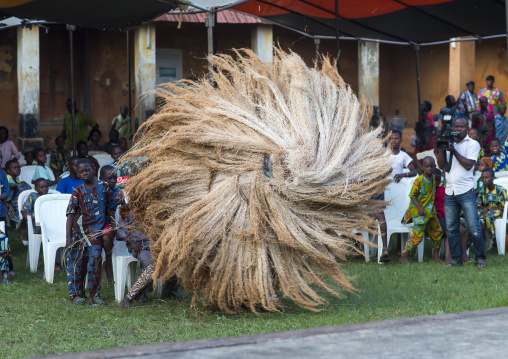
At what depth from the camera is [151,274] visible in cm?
624

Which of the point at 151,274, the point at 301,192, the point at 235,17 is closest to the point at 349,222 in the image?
the point at 301,192

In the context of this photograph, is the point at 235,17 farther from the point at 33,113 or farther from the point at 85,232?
the point at 85,232

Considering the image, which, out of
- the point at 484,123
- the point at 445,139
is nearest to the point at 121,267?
the point at 445,139

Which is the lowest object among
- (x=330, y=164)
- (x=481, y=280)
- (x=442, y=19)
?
(x=481, y=280)

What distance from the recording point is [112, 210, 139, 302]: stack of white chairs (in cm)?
669

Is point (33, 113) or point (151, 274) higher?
point (33, 113)

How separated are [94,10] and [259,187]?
4029 mm

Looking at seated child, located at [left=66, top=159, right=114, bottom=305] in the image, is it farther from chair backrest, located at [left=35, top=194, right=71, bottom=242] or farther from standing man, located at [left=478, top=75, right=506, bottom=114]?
standing man, located at [left=478, top=75, right=506, bottom=114]

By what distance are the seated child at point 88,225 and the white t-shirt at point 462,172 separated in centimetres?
349

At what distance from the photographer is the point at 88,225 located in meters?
6.54

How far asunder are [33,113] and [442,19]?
868 centimetres

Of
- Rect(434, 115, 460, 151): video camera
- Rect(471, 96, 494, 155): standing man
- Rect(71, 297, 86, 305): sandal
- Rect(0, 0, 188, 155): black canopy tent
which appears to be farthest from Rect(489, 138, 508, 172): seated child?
Rect(71, 297, 86, 305): sandal

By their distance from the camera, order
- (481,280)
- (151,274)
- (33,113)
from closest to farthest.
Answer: (151,274)
(481,280)
(33,113)

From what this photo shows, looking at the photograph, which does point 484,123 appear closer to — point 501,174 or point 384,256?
point 501,174
